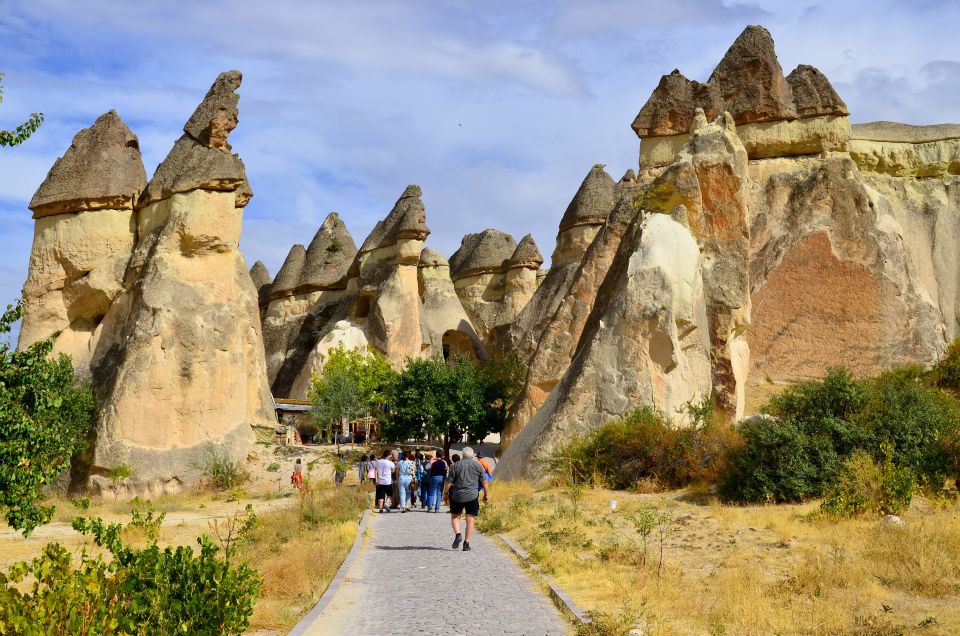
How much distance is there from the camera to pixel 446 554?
1019 centimetres

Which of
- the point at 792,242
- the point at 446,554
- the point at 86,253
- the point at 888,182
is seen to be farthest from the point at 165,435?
the point at 888,182

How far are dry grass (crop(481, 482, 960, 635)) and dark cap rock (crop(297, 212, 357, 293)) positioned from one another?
96.5 feet

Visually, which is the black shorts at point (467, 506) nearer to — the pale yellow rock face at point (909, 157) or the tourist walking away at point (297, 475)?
the tourist walking away at point (297, 475)

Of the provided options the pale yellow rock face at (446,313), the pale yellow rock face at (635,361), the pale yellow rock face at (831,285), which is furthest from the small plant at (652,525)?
the pale yellow rock face at (446,313)

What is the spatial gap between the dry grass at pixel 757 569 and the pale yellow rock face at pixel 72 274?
50.6ft

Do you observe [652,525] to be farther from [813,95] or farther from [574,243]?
[574,243]

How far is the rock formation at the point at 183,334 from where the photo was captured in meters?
21.7

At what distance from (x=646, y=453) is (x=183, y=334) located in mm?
11985

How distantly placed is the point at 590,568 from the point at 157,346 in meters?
15.9

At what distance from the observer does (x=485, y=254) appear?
4509 cm

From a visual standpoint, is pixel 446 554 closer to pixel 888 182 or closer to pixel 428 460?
pixel 428 460

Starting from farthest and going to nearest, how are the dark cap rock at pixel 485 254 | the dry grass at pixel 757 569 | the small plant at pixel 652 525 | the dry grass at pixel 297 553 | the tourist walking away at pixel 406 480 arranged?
the dark cap rock at pixel 485 254, the tourist walking away at pixel 406 480, the small plant at pixel 652 525, the dry grass at pixel 297 553, the dry grass at pixel 757 569

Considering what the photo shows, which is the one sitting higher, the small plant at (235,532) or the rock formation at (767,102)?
the rock formation at (767,102)

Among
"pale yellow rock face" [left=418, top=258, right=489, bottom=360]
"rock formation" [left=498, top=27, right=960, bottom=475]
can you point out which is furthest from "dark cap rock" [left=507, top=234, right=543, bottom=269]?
"rock formation" [left=498, top=27, right=960, bottom=475]
